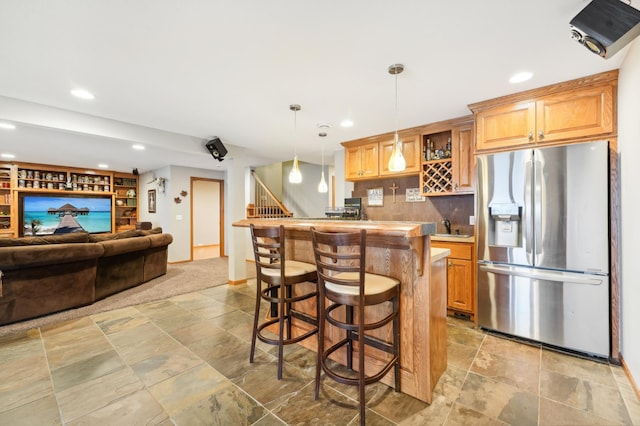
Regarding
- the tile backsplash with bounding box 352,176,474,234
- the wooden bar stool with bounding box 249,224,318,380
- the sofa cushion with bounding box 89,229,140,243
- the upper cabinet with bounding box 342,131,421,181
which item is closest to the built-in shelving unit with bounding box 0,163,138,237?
the sofa cushion with bounding box 89,229,140,243

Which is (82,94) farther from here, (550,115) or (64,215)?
(64,215)

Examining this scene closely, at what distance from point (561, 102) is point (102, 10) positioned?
3.73 metres

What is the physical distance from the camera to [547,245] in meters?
2.51

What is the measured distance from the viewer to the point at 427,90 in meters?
2.66

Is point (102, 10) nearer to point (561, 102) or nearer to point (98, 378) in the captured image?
point (98, 378)

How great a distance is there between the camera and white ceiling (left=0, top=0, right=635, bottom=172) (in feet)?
5.35

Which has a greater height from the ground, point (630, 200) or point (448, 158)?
point (448, 158)

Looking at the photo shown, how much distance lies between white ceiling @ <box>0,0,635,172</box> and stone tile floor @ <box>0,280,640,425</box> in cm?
250

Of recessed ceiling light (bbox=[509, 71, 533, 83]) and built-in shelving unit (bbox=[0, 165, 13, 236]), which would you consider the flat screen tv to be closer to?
built-in shelving unit (bbox=[0, 165, 13, 236])

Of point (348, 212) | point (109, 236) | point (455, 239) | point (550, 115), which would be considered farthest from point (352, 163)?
point (109, 236)

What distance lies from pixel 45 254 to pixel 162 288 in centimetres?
162

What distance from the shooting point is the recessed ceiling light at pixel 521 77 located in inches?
92.0

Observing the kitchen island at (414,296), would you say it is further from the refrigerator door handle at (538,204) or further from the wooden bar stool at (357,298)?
the refrigerator door handle at (538,204)

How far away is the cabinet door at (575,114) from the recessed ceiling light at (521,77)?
0.39m
